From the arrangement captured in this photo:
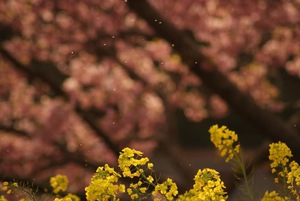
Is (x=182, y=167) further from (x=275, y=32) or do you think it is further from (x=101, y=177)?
(x=101, y=177)

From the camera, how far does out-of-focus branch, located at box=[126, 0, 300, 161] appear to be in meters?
5.04

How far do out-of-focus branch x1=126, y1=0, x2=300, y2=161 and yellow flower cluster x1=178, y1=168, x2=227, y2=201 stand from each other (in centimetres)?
258

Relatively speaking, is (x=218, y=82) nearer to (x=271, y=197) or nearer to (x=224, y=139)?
(x=224, y=139)

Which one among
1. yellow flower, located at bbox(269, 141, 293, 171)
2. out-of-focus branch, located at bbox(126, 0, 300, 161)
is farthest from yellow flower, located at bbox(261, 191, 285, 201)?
out-of-focus branch, located at bbox(126, 0, 300, 161)

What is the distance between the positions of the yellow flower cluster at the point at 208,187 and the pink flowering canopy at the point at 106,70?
355cm

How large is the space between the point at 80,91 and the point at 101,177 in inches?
345

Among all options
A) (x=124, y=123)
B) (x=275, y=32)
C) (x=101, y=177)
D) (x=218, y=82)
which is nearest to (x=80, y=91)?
(x=124, y=123)

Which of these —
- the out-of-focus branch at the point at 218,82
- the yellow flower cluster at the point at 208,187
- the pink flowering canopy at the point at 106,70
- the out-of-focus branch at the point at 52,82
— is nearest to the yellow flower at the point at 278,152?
the yellow flower cluster at the point at 208,187

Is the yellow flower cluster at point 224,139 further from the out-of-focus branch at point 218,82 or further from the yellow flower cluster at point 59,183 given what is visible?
the out-of-focus branch at point 218,82

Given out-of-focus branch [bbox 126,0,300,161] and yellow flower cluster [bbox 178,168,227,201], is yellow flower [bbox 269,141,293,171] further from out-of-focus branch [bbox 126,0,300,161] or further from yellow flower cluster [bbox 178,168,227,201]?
out-of-focus branch [bbox 126,0,300,161]

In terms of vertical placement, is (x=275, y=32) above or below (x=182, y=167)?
above

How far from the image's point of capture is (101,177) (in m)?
2.39

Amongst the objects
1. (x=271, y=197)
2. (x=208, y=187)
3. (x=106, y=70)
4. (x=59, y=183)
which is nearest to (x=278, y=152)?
(x=271, y=197)

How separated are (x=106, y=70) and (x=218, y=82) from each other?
6227mm
